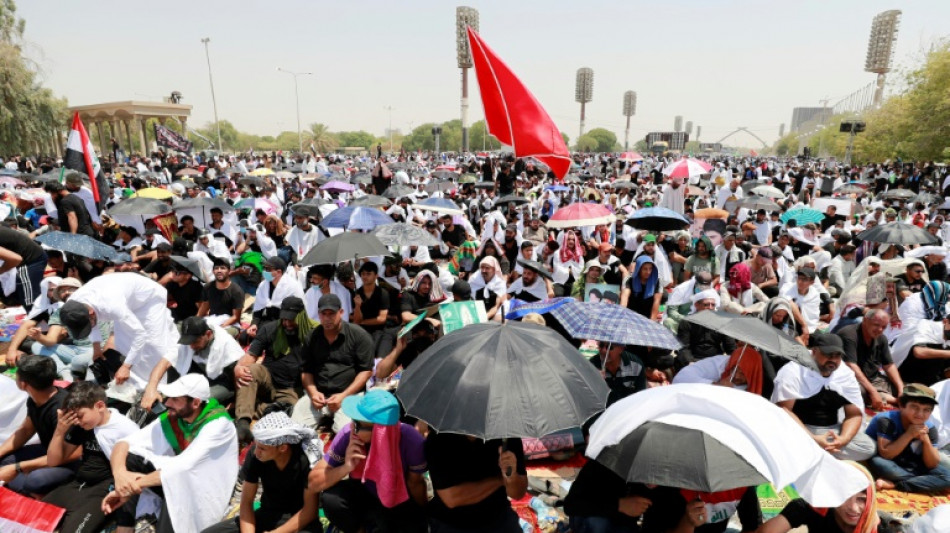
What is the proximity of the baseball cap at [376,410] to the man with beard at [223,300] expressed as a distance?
4303 mm

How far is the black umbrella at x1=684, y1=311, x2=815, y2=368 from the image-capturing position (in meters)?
3.69

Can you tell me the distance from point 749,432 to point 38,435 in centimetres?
486

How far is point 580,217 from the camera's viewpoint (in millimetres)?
8648

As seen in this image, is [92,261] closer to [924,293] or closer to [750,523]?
[750,523]

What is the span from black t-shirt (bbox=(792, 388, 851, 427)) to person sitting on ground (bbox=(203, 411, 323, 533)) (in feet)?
12.5

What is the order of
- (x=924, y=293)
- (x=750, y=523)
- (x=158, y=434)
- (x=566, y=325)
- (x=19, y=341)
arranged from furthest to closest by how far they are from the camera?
1. (x=924, y=293)
2. (x=19, y=341)
3. (x=566, y=325)
4. (x=158, y=434)
5. (x=750, y=523)

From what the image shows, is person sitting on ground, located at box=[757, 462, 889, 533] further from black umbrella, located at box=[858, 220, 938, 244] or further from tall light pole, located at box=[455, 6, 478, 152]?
tall light pole, located at box=[455, 6, 478, 152]

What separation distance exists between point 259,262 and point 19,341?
2.96 meters

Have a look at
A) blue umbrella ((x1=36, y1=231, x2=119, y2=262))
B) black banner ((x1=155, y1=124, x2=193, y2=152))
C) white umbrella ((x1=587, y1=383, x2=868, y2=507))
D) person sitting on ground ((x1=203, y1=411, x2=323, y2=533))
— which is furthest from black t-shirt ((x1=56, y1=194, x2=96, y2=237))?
black banner ((x1=155, y1=124, x2=193, y2=152))

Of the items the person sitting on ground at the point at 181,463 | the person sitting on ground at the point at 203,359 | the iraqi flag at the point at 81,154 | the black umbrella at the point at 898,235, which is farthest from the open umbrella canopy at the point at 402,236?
the black umbrella at the point at 898,235

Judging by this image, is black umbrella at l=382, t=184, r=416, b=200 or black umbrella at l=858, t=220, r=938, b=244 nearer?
black umbrella at l=858, t=220, r=938, b=244

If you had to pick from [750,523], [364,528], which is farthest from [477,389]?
[750,523]

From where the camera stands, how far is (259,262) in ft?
25.5

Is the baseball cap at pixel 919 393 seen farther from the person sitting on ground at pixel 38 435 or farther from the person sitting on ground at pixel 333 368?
the person sitting on ground at pixel 38 435
